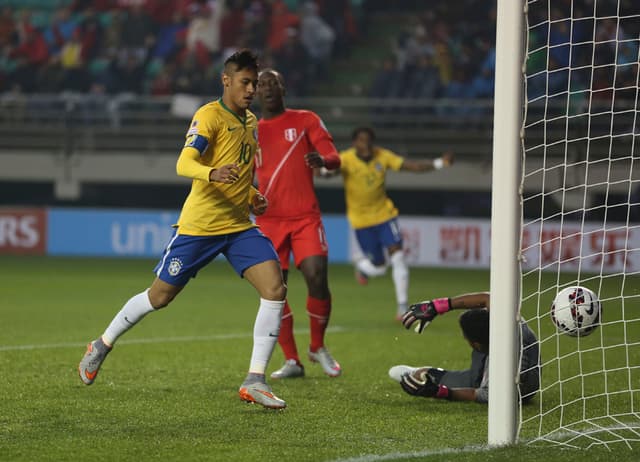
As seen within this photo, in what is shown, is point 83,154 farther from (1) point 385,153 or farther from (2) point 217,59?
(1) point 385,153

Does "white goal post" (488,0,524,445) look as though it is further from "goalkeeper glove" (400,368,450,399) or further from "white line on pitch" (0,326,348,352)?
"white line on pitch" (0,326,348,352)

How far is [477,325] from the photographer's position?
21.4 ft

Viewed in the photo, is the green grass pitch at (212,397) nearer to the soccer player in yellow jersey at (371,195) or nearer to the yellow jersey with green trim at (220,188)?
the soccer player in yellow jersey at (371,195)

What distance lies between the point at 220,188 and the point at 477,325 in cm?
168

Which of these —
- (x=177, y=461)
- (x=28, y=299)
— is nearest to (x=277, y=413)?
(x=177, y=461)

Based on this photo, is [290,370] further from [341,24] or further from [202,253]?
[341,24]

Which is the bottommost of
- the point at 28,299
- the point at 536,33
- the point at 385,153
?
the point at 28,299

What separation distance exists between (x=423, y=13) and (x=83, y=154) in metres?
7.97

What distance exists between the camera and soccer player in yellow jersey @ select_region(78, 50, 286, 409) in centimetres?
635

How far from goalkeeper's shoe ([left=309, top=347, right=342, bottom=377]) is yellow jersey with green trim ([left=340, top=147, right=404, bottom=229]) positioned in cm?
470

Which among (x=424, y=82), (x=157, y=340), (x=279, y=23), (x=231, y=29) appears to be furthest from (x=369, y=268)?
(x=231, y=29)

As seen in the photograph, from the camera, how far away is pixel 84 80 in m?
24.9

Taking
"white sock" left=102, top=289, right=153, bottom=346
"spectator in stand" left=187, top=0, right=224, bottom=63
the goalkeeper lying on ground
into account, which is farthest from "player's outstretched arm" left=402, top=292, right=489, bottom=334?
"spectator in stand" left=187, top=0, right=224, bottom=63

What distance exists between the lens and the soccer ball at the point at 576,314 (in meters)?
6.29
